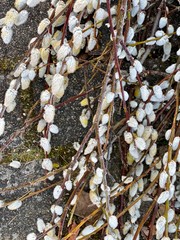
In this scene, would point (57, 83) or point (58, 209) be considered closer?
point (57, 83)

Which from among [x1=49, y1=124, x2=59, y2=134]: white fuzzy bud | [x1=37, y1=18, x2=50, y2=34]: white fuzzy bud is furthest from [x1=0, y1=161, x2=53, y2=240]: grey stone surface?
[x1=37, y1=18, x2=50, y2=34]: white fuzzy bud

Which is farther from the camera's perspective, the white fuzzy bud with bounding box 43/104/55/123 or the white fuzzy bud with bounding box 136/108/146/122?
the white fuzzy bud with bounding box 136/108/146/122

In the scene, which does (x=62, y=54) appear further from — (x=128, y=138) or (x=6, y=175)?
(x=6, y=175)

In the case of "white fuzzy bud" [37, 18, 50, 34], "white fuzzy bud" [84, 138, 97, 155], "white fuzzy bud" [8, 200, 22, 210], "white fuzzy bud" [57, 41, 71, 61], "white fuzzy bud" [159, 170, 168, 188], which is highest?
"white fuzzy bud" [37, 18, 50, 34]

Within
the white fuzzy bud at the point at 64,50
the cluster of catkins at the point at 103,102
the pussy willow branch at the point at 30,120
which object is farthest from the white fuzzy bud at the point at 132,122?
the white fuzzy bud at the point at 64,50

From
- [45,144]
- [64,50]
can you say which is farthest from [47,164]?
[64,50]

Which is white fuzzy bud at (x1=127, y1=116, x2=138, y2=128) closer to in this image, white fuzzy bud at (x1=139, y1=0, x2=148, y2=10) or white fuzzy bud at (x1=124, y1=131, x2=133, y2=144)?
white fuzzy bud at (x1=124, y1=131, x2=133, y2=144)

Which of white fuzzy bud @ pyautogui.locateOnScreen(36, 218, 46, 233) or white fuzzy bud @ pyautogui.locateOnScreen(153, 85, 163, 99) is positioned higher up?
white fuzzy bud @ pyautogui.locateOnScreen(153, 85, 163, 99)

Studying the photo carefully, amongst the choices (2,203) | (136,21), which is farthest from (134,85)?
(2,203)

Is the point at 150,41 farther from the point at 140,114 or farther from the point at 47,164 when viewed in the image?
the point at 47,164
